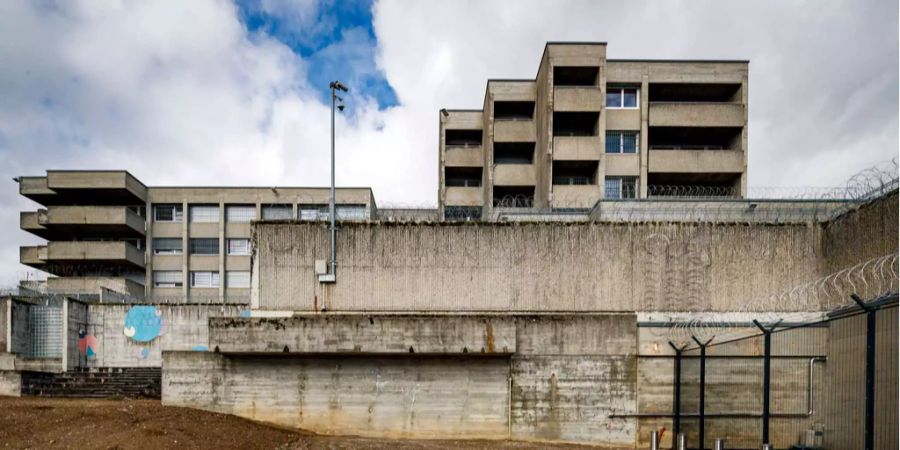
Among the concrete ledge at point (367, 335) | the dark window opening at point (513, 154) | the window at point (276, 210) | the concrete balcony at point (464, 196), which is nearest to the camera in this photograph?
the concrete ledge at point (367, 335)

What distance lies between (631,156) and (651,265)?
59.7ft

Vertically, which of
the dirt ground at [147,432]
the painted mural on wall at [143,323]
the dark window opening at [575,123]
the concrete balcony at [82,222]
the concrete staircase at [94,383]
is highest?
the dark window opening at [575,123]

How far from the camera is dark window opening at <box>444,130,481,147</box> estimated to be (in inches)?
1459

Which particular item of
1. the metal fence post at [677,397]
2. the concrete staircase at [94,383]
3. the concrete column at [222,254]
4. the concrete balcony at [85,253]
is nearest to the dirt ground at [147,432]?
the concrete staircase at [94,383]

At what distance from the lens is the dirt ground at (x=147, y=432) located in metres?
10.4

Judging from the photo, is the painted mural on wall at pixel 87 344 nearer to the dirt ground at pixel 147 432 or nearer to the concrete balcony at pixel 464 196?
the dirt ground at pixel 147 432

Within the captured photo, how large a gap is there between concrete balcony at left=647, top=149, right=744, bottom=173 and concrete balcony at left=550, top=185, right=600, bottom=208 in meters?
4.59

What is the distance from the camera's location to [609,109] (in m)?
31.2

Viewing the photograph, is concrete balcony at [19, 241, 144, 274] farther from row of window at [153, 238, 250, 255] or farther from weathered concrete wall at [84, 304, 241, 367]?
weathered concrete wall at [84, 304, 241, 367]

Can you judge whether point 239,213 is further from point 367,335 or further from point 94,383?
point 367,335

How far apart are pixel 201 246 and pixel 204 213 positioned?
2.95 metres

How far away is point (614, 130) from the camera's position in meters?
31.1

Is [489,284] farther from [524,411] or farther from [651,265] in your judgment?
[651,265]

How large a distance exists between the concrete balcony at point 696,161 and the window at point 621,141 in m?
1.47
